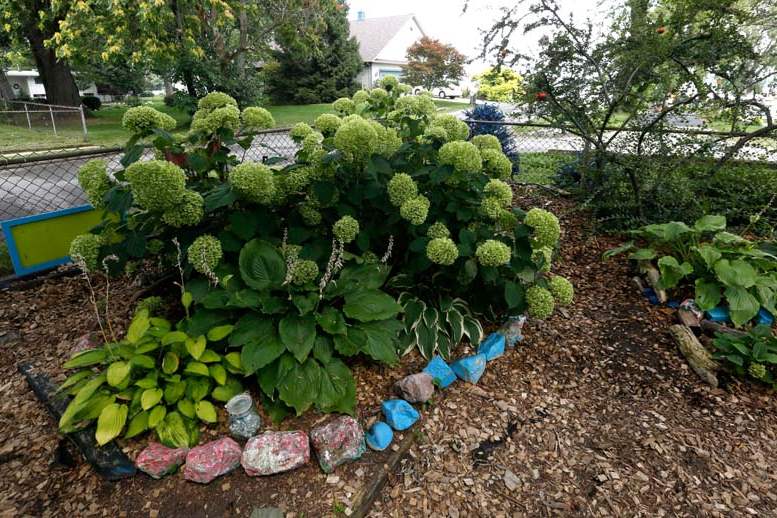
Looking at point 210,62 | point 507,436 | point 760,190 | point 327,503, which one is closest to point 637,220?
point 760,190

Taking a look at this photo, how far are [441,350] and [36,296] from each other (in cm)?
231

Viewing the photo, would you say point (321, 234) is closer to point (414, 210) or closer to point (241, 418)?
point (414, 210)

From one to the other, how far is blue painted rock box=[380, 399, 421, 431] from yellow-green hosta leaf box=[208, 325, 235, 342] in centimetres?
70

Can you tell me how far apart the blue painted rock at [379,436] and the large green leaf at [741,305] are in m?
1.97

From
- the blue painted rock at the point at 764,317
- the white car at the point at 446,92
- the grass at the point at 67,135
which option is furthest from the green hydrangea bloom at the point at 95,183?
the white car at the point at 446,92

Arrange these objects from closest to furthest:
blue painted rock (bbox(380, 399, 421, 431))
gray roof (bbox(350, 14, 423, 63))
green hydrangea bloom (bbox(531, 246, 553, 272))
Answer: blue painted rock (bbox(380, 399, 421, 431)) < green hydrangea bloom (bbox(531, 246, 553, 272)) < gray roof (bbox(350, 14, 423, 63))

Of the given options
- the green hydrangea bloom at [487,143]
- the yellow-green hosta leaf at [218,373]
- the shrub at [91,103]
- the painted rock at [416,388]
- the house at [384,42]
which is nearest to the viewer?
the yellow-green hosta leaf at [218,373]

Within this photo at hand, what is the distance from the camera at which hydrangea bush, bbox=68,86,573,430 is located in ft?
5.50

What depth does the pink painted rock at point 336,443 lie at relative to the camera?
158 centimetres

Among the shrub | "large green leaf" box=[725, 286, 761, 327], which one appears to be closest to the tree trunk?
the shrub

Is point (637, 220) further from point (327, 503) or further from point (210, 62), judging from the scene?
point (210, 62)

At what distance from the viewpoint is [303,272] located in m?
1.79

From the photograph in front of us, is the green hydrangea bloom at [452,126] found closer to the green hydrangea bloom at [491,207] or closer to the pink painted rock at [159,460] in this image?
the green hydrangea bloom at [491,207]

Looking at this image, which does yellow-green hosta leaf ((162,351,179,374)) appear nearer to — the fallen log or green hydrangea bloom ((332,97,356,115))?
green hydrangea bloom ((332,97,356,115))
